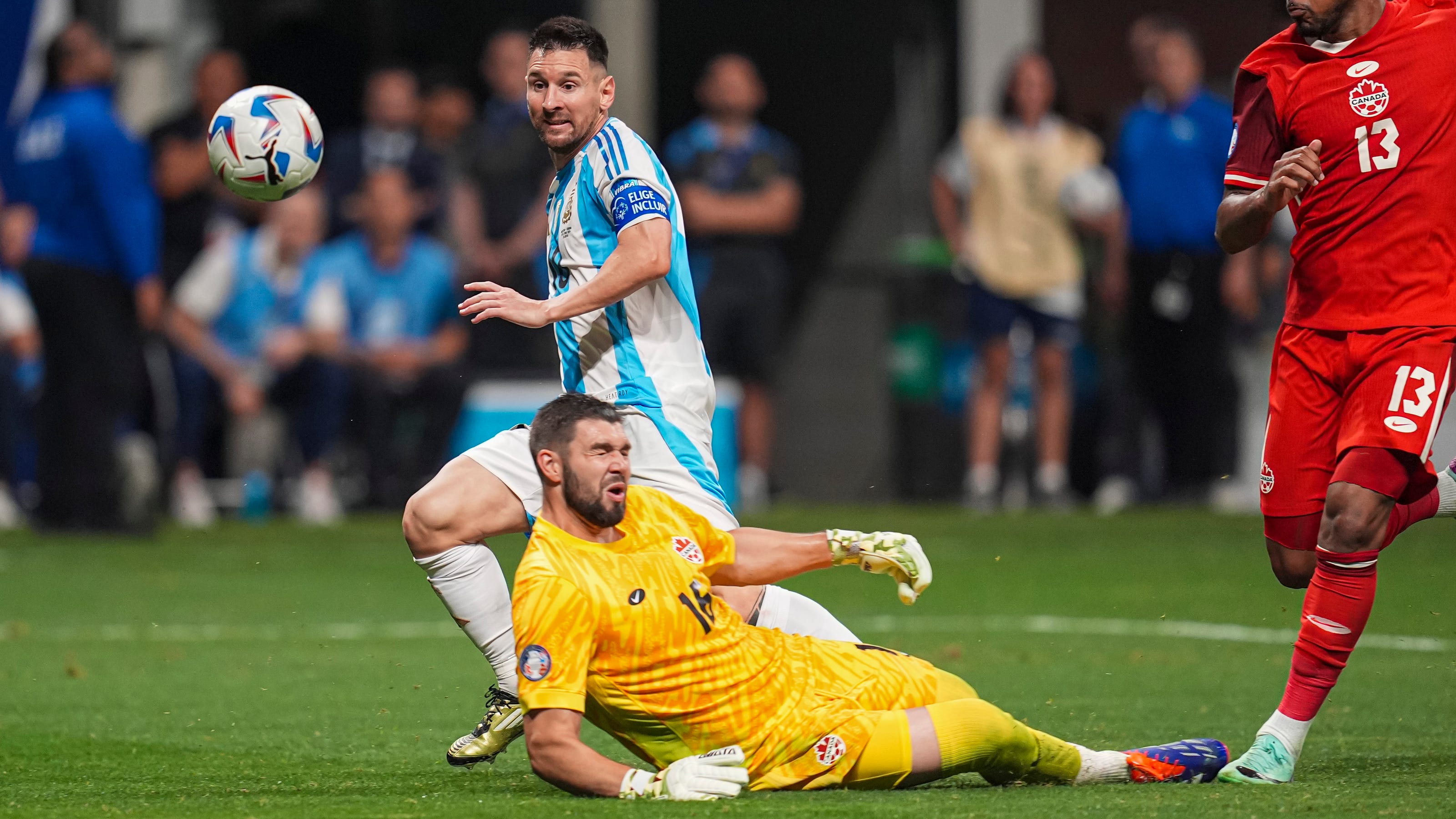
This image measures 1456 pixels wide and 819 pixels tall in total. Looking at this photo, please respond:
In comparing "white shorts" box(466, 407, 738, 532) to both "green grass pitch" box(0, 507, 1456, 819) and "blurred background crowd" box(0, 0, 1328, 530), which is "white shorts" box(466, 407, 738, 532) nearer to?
"green grass pitch" box(0, 507, 1456, 819)

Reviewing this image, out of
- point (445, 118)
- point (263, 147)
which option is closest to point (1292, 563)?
point (263, 147)

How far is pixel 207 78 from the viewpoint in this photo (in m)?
14.9

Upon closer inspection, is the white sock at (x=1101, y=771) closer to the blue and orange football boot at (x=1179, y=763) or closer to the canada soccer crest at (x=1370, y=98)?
the blue and orange football boot at (x=1179, y=763)

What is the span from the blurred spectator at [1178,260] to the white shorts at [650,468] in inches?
362

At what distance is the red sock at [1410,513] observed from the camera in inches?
239

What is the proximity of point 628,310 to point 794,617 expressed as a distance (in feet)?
3.60

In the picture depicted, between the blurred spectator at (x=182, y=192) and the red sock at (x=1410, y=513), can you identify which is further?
the blurred spectator at (x=182, y=192)

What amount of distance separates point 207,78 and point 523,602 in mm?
10665

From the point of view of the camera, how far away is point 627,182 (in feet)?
20.4

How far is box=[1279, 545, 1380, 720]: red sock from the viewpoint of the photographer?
232 inches

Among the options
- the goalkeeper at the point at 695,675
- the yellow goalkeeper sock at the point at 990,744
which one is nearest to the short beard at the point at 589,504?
the goalkeeper at the point at 695,675

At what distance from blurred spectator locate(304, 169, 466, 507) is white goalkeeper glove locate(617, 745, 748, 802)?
1025 cm

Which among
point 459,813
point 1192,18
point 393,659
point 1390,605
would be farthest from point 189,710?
point 1192,18

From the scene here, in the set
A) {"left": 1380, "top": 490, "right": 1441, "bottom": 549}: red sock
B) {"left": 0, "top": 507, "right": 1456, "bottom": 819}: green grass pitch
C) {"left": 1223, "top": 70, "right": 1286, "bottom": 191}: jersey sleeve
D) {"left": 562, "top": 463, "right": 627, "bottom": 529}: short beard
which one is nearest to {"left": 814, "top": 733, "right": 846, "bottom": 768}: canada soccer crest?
{"left": 0, "top": 507, "right": 1456, "bottom": 819}: green grass pitch
